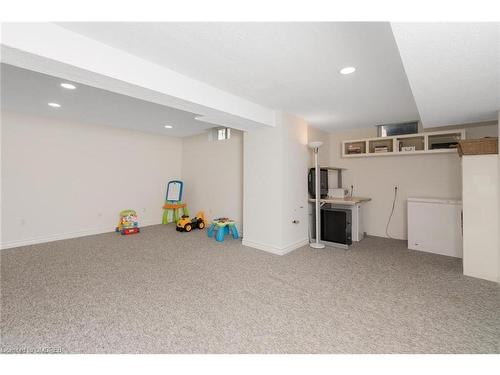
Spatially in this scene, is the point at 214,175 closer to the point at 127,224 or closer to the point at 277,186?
the point at 127,224

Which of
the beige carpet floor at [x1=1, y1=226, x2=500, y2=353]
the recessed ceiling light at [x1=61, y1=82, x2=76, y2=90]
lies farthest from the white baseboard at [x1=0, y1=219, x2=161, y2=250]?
the recessed ceiling light at [x1=61, y1=82, x2=76, y2=90]

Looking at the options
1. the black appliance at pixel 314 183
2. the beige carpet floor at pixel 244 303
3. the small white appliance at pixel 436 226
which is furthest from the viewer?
the black appliance at pixel 314 183

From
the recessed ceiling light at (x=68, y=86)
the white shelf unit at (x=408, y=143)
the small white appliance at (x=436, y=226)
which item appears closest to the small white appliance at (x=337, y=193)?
the white shelf unit at (x=408, y=143)

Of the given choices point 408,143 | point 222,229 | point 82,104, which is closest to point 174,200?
point 222,229

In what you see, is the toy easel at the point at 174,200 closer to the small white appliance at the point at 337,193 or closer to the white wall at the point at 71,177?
the white wall at the point at 71,177

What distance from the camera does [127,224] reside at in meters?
5.03

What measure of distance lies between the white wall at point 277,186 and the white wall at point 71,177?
318cm

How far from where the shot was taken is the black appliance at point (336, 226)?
4004mm

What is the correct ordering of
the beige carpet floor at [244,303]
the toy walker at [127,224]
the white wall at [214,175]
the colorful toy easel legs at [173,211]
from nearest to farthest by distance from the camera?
the beige carpet floor at [244,303]
the toy walker at [127,224]
the white wall at [214,175]
the colorful toy easel legs at [173,211]

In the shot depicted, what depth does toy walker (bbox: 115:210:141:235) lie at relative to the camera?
16.1 feet

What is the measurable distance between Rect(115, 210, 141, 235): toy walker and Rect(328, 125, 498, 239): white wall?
16.2ft

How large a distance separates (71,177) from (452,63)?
610cm

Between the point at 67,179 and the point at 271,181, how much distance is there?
4.27 metres
